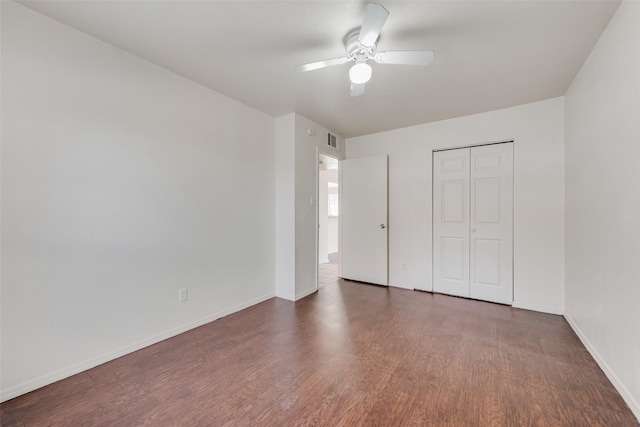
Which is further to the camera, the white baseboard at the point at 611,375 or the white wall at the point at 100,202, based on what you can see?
the white wall at the point at 100,202

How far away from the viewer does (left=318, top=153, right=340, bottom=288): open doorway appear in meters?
4.78

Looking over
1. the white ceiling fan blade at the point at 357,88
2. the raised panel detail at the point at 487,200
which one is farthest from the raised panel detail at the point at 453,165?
the white ceiling fan blade at the point at 357,88

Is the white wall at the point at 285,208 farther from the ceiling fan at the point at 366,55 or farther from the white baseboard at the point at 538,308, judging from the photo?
the white baseboard at the point at 538,308

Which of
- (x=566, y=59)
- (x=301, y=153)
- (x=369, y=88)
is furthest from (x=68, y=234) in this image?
(x=566, y=59)

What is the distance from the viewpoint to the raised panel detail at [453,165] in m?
3.59

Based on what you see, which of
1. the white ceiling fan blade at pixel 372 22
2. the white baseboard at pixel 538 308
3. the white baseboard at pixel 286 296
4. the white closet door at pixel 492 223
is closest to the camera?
the white ceiling fan blade at pixel 372 22

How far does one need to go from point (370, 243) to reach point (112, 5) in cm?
381

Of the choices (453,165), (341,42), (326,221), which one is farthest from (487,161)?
(326,221)

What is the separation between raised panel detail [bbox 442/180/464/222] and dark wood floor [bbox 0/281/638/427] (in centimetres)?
139

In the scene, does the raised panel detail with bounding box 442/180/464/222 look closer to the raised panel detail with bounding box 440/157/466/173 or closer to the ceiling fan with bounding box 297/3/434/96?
the raised panel detail with bounding box 440/157/466/173

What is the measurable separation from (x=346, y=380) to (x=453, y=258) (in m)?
→ 2.52

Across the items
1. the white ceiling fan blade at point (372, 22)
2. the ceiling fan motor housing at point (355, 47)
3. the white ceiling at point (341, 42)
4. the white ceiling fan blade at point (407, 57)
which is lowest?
the white ceiling fan blade at point (407, 57)

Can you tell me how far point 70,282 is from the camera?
1.88 metres

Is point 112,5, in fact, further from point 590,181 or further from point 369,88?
point 590,181
